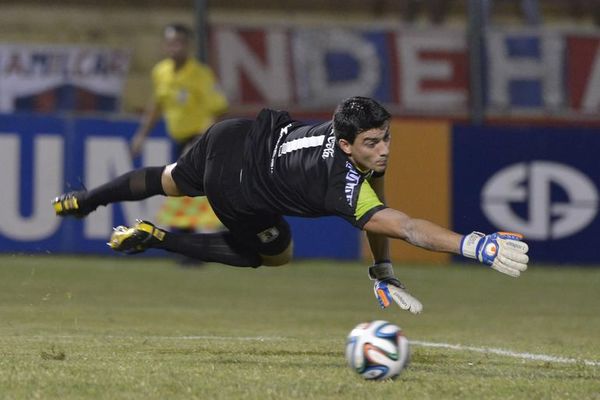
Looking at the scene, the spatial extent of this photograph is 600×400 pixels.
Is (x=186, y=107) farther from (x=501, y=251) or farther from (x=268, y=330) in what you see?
(x=501, y=251)

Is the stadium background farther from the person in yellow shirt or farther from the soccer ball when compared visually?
the soccer ball

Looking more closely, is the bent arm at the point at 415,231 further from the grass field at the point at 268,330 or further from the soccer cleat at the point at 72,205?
the soccer cleat at the point at 72,205

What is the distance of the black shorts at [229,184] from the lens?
8516mm

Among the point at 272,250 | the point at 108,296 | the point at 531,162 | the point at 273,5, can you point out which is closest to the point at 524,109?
the point at 531,162

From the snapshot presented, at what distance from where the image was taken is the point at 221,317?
1113 cm

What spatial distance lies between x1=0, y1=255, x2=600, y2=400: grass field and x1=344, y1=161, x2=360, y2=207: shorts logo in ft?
3.07

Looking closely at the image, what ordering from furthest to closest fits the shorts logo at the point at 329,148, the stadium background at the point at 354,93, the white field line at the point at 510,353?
the stadium background at the point at 354,93, the white field line at the point at 510,353, the shorts logo at the point at 329,148

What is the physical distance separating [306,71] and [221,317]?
28.1 ft

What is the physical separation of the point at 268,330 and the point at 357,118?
118 inches

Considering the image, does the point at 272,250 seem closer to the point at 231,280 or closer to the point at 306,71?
the point at 231,280

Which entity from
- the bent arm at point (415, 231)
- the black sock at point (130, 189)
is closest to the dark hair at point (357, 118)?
the bent arm at point (415, 231)

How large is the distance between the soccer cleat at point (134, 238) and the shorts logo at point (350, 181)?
77.7 inches

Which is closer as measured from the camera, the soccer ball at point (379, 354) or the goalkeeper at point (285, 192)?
the soccer ball at point (379, 354)

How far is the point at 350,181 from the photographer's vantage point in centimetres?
743
